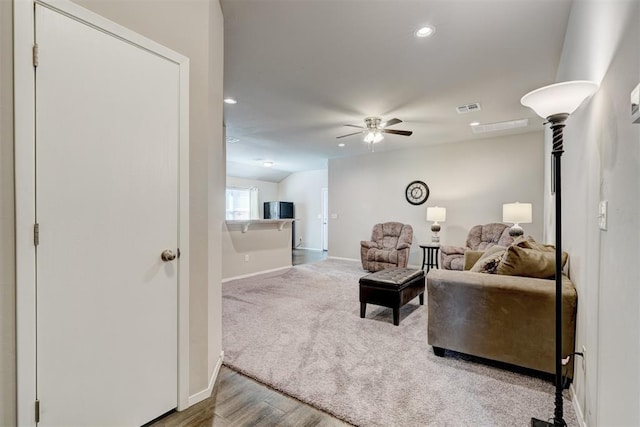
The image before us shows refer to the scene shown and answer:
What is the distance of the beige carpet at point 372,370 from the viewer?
1.62m

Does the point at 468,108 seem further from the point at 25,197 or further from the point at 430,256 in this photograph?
the point at 25,197

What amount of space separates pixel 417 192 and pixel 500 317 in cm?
445

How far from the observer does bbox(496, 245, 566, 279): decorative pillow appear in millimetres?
2057

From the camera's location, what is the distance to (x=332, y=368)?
2.06 meters

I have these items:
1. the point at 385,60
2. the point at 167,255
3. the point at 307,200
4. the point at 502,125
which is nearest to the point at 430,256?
the point at 502,125

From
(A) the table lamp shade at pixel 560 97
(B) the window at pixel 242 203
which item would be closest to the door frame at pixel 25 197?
(A) the table lamp shade at pixel 560 97

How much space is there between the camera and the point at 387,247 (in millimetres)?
5777

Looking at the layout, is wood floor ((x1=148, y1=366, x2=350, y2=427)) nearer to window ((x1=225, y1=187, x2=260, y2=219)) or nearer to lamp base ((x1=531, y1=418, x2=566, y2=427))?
lamp base ((x1=531, y1=418, x2=566, y2=427))

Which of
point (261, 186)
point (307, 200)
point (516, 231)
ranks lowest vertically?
point (516, 231)

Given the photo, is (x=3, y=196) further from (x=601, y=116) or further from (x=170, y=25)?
(x=601, y=116)

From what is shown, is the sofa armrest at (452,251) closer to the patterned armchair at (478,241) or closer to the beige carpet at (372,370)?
the patterned armchair at (478,241)

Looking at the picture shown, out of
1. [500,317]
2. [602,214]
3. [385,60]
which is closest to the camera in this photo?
[602,214]

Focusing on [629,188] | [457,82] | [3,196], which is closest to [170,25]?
[3,196]

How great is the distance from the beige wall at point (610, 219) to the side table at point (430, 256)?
353 cm
